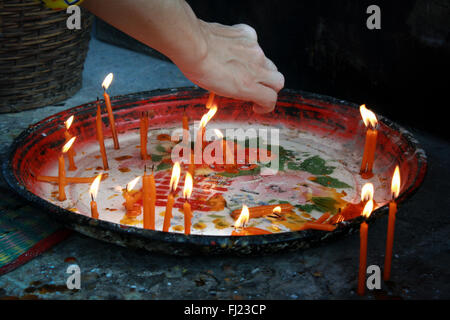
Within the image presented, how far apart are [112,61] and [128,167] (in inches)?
57.9

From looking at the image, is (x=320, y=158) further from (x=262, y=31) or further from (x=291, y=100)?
(x=262, y=31)

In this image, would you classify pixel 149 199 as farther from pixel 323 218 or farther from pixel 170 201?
pixel 323 218

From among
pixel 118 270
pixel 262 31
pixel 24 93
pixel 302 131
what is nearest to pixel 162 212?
pixel 118 270

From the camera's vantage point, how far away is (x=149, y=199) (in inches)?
46.7

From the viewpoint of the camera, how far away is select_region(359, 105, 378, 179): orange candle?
1.53 m

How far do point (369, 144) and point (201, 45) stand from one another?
58 centimetres

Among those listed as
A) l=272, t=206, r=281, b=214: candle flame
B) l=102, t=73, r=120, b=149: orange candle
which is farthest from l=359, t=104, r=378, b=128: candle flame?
l=102, t=73, r=120, b=149: orange candle

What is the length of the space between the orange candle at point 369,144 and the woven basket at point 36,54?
1.24 meters

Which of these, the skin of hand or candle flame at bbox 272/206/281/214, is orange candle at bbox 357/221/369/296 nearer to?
candle flame at bbox 272/206/281/214

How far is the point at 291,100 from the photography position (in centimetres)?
191

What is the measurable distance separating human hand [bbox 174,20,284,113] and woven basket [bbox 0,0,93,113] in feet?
3.00

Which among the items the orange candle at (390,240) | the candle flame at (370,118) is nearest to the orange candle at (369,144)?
the candle flame at (370,118)

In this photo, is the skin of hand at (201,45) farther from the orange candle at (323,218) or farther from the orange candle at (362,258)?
the orange candle at (362,258)

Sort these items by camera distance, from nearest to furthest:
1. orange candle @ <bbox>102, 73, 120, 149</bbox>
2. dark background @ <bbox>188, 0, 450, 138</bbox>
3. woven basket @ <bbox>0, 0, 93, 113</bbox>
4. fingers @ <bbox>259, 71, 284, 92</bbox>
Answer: fingers @ <bbox>259, 71, 284, 92</bbox> < orange candle @ <bbox>102, 73, 120, 149</bbox> < dark background @ <bbox>188, 0, 450, 138</bbox> < woven basket @ <bbox>0, 0, 93, 113</bbox>
